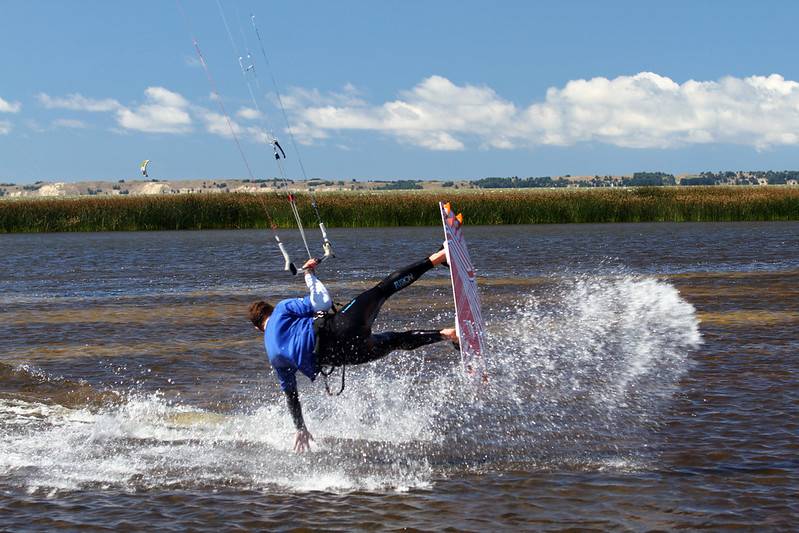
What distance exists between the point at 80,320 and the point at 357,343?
30.8 ft

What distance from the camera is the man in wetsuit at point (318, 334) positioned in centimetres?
717

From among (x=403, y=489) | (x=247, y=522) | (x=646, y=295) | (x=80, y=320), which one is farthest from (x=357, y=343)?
(x=646, y=295)

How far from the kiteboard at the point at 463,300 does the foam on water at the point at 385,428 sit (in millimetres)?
728

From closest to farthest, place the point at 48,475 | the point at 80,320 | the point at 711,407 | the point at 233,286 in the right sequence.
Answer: the point at 48,475 → the point at 711,407 → the point at 80,320 → the point at 233,286

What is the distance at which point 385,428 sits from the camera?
8227mm

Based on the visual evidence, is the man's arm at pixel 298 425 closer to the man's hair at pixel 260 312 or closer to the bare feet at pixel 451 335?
the man's hair at pixel 260 312

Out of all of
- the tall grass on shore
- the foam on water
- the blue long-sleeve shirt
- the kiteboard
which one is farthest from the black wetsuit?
the tall grass on shore

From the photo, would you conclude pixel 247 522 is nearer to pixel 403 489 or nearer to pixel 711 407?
pixel 403 489

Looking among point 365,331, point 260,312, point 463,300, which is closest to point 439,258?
point 463,300

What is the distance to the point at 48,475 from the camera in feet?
23.0

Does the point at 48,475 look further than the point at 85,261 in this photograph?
No

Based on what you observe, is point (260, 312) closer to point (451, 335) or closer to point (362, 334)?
point (362, 334)

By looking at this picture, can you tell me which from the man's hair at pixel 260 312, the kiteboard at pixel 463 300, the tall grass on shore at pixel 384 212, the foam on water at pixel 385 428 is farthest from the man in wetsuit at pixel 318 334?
the tall grass on shore at pixel 384 212

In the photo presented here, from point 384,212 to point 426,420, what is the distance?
117ft
